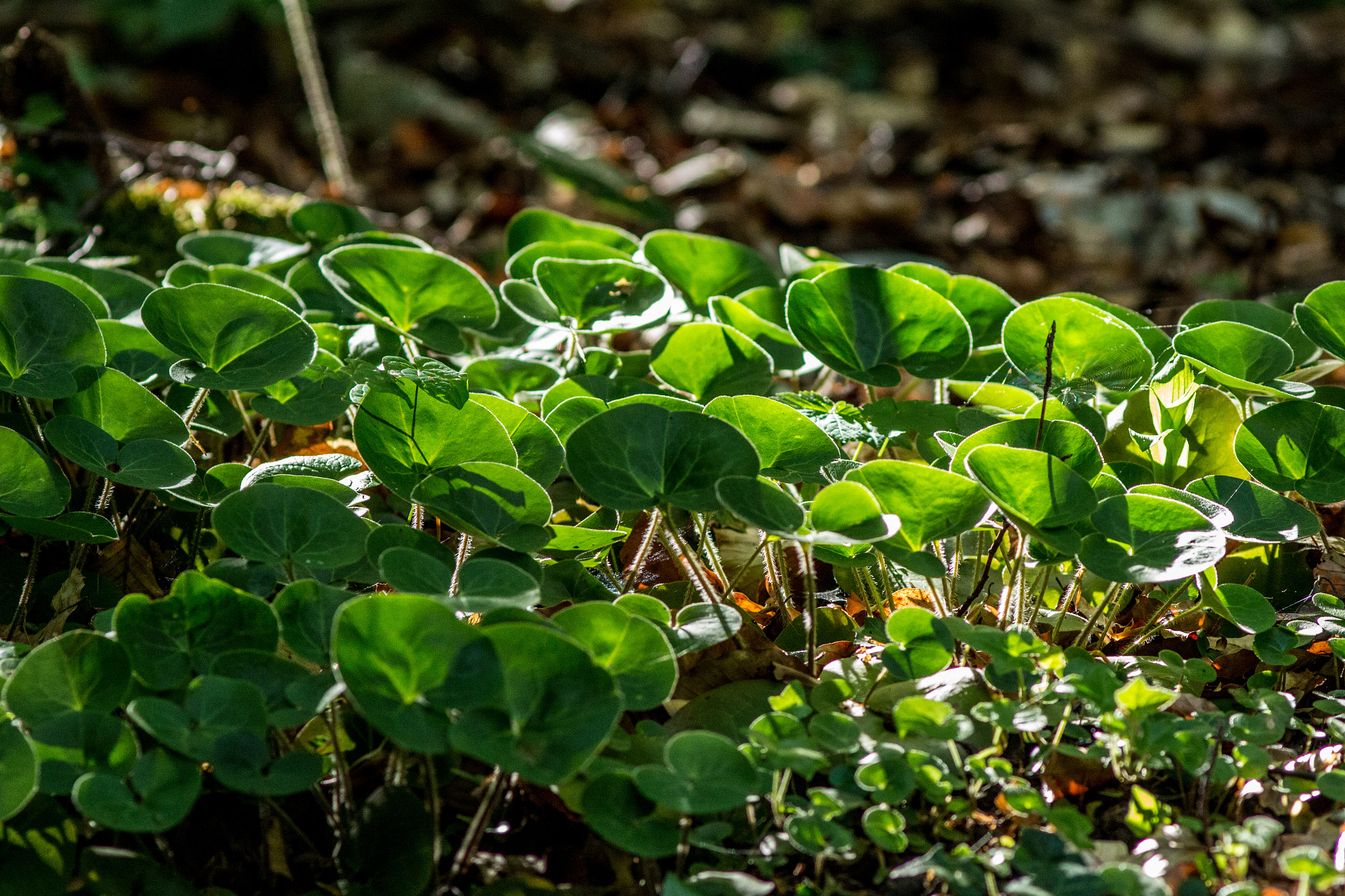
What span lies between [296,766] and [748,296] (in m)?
0.85

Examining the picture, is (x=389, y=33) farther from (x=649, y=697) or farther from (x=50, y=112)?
(x=649, y=697)

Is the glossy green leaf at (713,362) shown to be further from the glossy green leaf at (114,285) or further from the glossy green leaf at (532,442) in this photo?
the glossy green leaf at (114,285)

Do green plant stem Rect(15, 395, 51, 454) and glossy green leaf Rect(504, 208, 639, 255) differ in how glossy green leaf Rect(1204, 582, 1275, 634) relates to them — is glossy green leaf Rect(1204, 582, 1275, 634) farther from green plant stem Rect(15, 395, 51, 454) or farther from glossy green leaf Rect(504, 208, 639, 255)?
green plant stem Rect(15, 395, 51, 454)

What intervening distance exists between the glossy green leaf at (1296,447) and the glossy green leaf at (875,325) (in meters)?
0.30

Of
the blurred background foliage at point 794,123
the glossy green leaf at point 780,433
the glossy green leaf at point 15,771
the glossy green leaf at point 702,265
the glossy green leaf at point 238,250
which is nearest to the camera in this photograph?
the glossy green leaf at point 15,771

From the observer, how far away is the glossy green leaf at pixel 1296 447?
103cm

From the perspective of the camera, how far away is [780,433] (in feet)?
3.32

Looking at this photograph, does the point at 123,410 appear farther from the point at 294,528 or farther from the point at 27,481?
the point at 294,528

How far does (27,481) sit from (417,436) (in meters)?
0.37

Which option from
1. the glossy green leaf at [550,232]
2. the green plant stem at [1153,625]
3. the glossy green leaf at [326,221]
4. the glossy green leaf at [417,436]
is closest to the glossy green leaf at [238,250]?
the glossy green leaf at [326,221]

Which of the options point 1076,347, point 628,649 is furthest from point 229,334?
point 1076,347

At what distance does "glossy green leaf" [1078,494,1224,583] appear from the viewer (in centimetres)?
88

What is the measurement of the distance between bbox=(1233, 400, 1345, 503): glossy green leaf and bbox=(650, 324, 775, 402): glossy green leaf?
20.1 inches

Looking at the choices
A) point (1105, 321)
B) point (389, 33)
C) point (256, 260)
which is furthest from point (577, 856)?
point (389, 33)
